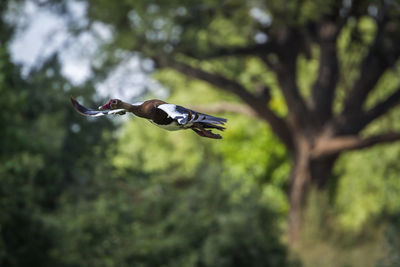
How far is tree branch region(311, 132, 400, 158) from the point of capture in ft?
39.5

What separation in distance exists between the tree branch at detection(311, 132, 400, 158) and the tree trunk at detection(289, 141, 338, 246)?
27 cm

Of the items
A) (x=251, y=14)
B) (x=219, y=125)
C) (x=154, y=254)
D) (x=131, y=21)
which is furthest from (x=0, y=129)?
(x=251, y=14)

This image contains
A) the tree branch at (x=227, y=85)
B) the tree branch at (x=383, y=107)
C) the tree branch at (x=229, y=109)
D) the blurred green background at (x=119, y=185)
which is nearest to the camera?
the blurred green background at (x=119, y=185)

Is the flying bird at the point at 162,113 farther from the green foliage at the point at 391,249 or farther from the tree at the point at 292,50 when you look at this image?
the tree at the point at 292,50

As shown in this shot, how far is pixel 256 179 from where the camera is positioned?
71.1 ft

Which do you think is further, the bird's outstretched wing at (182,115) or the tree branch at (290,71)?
the tree branch at (290,71)

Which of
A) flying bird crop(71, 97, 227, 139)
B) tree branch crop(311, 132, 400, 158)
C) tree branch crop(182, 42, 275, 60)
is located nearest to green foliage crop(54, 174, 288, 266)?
tree branch crop(311, 132, 400, 158)

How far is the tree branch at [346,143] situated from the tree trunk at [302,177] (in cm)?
27

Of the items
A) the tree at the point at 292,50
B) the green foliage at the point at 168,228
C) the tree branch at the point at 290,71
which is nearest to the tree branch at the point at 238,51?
the tree at the point at 292,50

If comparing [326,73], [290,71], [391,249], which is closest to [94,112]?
[391,249]

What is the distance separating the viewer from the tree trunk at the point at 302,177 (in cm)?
1366

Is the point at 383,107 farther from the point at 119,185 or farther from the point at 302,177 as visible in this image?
the point at 119,185

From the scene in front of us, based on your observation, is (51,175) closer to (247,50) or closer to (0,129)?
(0,129)

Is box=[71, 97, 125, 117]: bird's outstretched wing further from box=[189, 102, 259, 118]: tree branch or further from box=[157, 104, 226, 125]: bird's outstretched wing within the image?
box=[189, 102, 259, 118]: tree branch
